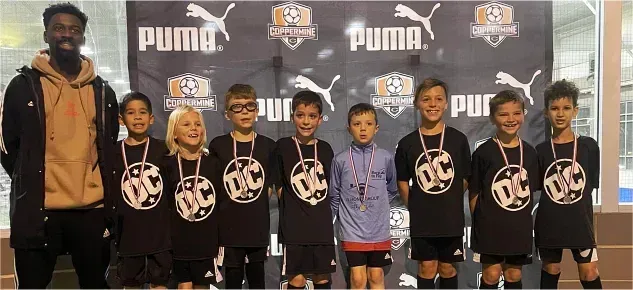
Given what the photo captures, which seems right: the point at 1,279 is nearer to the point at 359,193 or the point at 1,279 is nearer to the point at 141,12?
the point at 141,12

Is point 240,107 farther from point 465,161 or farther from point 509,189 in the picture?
point 509,189

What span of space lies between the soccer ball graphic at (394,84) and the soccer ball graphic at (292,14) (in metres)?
0.80

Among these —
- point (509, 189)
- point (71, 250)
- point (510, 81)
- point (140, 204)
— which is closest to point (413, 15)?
point (510, 81)

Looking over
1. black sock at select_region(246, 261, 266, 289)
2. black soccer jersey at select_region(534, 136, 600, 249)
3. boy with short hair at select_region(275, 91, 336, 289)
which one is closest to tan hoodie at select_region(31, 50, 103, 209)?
black sock at select_region(246, 261, 266, 289)

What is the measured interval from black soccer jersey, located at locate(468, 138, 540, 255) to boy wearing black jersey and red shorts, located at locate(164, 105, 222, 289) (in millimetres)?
1628

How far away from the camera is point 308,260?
9.09ft

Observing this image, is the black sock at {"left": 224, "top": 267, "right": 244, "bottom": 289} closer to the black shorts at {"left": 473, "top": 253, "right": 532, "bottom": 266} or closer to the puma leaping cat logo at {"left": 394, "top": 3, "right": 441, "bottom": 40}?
the black shorts at {"left": 473, "top": 253, "right": 532, "bottom": 266}

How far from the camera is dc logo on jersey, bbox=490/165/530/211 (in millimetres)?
2791

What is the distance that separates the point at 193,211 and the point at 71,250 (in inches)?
27.4

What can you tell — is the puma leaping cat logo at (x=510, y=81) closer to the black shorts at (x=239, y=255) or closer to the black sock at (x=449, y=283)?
the black sock at (x=449, y=283)

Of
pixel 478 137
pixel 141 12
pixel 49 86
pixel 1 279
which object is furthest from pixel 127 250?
pixel 478 137

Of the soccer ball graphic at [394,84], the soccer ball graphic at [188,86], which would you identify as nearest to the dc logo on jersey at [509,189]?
the soccer ball graphic at [394,84]

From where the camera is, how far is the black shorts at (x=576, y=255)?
2846 millimetres

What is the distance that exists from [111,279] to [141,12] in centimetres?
193
